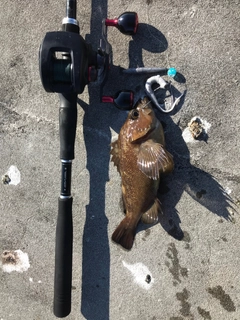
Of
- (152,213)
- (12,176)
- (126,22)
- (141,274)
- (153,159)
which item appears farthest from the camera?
(12,176)

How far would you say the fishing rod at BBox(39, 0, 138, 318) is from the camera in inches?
78.7

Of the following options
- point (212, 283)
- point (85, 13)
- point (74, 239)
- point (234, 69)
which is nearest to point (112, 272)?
point (74, 239)

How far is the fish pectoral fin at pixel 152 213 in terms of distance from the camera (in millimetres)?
2398

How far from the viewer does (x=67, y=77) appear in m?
2.04

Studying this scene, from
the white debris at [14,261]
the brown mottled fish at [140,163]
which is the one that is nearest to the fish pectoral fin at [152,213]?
the brown mottled fish at [140,163]

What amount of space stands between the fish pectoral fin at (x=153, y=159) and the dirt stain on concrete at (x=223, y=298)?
0.96m

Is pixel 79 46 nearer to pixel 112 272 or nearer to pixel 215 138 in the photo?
pixel 215 138

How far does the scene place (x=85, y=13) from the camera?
8.35 ft

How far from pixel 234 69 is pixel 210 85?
0.62ft

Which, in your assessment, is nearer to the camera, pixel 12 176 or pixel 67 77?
pixel 67 77

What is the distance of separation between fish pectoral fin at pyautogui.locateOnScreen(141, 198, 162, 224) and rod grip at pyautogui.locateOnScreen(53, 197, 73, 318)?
53 cm

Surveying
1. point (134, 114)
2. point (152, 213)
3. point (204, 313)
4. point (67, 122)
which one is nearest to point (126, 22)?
point (134, 114)

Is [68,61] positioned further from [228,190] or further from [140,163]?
[228,190]

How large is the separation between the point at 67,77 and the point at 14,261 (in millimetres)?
1606
